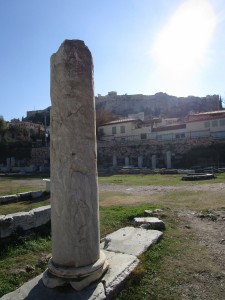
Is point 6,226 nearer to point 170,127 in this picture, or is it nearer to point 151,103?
point 170,127

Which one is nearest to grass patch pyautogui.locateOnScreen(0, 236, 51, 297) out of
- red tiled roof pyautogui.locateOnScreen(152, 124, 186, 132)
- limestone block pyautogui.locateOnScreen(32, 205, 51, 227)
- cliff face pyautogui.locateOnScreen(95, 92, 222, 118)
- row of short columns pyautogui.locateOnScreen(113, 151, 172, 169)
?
limestone block pyautogui.locateOnScreen(32, 205, 51, 227)

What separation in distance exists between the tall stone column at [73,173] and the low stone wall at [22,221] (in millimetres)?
2963

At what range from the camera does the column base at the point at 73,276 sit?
4.17 metres

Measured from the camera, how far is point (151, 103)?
109750 millimetres

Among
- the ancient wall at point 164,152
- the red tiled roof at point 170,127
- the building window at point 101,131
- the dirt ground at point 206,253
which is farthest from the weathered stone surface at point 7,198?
the building window at point 101,131

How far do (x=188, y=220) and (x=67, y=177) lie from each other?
5812 millimetres

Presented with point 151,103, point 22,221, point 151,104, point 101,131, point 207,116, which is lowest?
point 22,221

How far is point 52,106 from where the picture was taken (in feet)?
15.4

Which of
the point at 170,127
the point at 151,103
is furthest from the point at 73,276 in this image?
the point at 151,103

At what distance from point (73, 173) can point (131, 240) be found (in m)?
2.68

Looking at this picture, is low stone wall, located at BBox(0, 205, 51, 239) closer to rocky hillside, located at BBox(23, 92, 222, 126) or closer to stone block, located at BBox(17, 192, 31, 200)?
stone block, located at BBox(17, 192, 31, 200)

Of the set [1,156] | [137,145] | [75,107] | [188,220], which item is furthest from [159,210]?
[1,156]

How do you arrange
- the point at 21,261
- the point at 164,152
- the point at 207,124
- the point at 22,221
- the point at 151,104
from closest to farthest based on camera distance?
the point at 21,261 < the point at 22,221 < the point at 164,152 < the point at 207,124 < the point at 151,104

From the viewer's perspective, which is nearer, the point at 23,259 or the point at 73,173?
the point at 73,173
